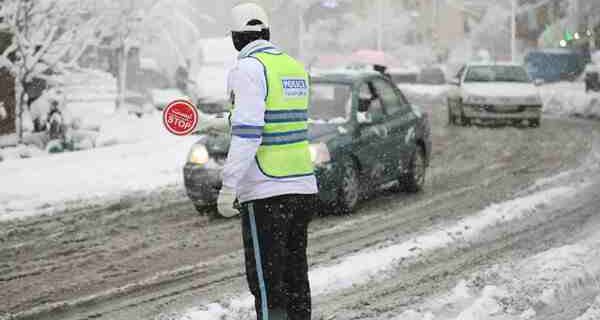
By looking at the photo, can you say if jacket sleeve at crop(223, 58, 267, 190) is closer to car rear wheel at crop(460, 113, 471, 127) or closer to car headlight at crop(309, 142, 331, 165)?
car headlight at crop(309, 142, 331, 165)

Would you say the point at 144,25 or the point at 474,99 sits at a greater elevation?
the point at 144,25

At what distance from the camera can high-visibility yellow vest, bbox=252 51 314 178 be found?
4.84 meters

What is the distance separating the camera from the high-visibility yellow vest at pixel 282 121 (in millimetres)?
4836

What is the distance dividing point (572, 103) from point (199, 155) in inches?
843

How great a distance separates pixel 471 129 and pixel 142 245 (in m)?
13.9

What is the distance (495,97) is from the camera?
2216 centimetres

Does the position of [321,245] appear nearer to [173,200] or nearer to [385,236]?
[385,236]

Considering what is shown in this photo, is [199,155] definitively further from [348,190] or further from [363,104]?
[363,104]

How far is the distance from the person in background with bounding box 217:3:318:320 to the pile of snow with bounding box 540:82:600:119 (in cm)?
2345

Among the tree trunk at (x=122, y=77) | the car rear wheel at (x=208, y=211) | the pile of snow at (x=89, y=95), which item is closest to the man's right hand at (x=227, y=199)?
the car rear wheel at (x=208, y=211)

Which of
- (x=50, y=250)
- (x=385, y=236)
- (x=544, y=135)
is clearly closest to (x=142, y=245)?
(x=50, y=250)

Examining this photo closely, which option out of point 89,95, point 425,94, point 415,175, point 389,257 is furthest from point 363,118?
point 425,94

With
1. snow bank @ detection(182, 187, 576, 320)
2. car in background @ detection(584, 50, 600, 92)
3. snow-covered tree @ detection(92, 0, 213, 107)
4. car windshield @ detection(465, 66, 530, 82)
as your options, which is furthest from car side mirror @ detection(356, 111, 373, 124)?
car in background @ detection(584, 50, 600, 92)

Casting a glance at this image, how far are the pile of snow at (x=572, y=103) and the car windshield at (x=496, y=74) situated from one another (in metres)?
4.58
